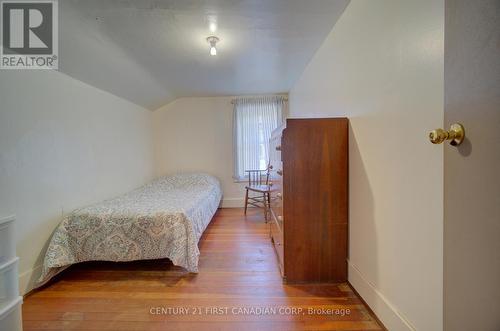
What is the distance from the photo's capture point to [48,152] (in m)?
1.91

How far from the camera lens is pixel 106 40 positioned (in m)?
1.94

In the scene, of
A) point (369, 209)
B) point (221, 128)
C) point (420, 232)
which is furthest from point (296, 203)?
point (221, 128)

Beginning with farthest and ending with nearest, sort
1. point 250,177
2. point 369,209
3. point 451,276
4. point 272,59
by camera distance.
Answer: point 250,177
point 272,59
point 369,209
point 451,276

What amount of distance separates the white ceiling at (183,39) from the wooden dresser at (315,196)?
90 cm

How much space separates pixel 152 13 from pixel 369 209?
82.0 inches

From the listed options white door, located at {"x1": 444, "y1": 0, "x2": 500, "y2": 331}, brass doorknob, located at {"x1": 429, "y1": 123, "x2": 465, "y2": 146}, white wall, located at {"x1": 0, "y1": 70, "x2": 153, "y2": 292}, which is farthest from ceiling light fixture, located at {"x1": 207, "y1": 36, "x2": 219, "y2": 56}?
brass doorknob, located at {"x1": 429, "y1": 123, "x2": 465, "y2": 146}

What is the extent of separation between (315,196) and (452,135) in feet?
3.64

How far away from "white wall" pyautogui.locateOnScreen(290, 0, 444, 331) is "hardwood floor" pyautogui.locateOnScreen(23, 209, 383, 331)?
288 mm

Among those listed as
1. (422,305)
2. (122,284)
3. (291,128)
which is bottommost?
(122,284)

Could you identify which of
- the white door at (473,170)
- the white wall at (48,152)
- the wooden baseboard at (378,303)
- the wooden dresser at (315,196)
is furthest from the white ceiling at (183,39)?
the wooden baseboard at (378,303)

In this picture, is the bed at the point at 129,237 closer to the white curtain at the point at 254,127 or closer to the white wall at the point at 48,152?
the white wall at the point at 48,152

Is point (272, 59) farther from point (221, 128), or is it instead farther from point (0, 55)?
point (0, 55)

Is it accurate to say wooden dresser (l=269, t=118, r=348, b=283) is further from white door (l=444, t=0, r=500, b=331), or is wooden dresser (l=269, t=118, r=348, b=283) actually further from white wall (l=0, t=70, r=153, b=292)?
white wall (l=0, t=70, r=153, b=292)

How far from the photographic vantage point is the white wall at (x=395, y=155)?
0.91m
